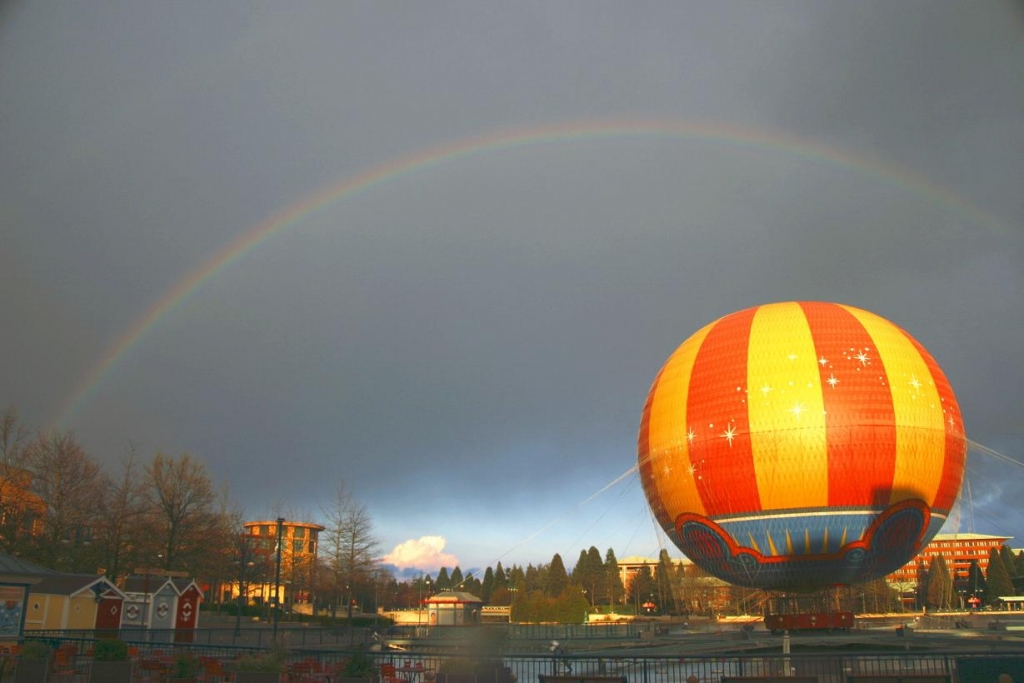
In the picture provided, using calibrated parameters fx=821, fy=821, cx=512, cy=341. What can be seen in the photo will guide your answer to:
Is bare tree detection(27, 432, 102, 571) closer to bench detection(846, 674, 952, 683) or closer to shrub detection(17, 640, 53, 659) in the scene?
shrub detection(17, 640, 53, 659)

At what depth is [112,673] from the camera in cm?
1594

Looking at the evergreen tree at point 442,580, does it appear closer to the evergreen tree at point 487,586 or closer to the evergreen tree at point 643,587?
the evergreen tree at point 487,586

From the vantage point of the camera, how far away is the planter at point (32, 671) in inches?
649

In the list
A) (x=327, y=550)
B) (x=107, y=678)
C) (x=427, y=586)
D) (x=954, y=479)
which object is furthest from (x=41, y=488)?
(x=427, y=586)

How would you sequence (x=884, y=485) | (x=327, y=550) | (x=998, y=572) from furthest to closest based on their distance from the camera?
(x=998, y=572) → (x=327, y=550) → (x=884, y=485)

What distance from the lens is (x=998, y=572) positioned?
108 m

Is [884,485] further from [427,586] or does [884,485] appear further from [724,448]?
[427,586]

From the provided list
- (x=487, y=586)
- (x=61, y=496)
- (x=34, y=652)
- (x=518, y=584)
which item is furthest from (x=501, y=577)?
(x=34, y=652)

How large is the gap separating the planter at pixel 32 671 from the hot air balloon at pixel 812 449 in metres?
24.0

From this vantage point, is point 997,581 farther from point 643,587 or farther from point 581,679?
point 581,679

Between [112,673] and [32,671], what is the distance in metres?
2.02

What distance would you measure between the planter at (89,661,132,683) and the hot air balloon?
22974 mm

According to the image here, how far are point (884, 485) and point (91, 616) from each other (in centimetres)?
3387

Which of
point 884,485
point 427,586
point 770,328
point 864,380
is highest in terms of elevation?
point 770,328
